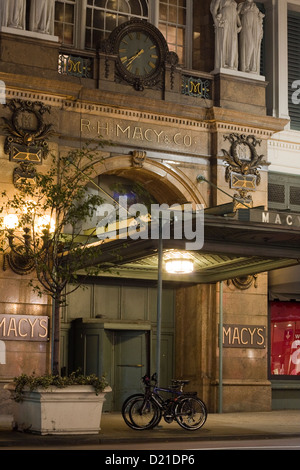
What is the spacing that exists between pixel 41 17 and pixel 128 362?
9.36 meters

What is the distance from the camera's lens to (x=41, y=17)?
24.3 m

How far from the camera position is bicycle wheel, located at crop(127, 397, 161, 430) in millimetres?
19531

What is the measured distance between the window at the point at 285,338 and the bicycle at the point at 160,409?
7.89 meters

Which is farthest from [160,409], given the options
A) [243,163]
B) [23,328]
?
[243,163]

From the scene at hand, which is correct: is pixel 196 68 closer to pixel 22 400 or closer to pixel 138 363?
pixel 138 363

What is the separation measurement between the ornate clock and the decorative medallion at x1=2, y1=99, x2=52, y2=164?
289 centimetres

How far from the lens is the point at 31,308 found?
76.9ft

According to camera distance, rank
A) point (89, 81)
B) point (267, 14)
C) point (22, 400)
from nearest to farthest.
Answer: point (22, 400) < point (89, 81) < point (267, 14)

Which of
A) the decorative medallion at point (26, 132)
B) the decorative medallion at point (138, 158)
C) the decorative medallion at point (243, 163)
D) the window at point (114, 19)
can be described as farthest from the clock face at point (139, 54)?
the decorative medallion at point (26, 132)

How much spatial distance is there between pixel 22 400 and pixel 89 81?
9621mm

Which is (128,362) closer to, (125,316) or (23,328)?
(125,316)

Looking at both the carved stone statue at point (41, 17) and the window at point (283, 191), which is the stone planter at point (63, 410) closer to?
the carved stone statue at point (41, 17)

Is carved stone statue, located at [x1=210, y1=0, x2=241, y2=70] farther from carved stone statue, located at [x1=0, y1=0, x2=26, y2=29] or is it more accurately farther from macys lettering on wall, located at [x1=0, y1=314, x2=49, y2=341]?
macys lettering on wall, located at [x1=0, y1=314, x2=49, y2=341]
